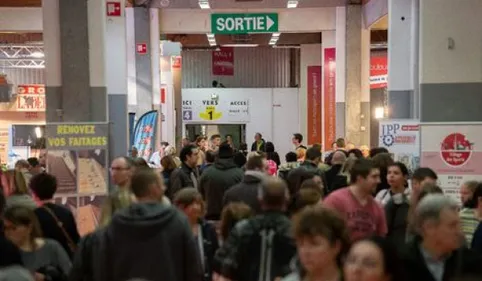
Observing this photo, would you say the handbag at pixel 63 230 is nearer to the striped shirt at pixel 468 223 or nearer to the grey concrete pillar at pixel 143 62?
the striped shirt at pixel 468 223

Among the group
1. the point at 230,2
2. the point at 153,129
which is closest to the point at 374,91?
the point at 230,2

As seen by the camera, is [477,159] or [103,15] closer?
[477,159]

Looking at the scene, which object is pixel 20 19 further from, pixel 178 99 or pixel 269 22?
pixel 178 99

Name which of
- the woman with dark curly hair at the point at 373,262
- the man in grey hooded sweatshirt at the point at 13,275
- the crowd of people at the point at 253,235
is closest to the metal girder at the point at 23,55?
the crowd of people at the point at 253,235

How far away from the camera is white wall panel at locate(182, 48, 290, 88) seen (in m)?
28.3

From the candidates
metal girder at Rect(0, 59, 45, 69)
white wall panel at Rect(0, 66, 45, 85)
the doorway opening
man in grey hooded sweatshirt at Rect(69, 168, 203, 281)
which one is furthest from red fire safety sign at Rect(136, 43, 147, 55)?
man in grey hooded sweatshirt at Rect(69, 168, 203, 281)

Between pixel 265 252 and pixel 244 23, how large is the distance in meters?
15.9

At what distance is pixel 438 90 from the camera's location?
988cm

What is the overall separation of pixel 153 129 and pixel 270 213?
12.2m

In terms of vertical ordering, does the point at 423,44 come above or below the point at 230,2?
below

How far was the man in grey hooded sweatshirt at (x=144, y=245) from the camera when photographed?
163 inches

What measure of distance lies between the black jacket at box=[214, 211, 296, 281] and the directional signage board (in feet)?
51.7

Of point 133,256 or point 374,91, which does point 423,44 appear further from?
point 374,91

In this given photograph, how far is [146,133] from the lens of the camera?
1620 cm
